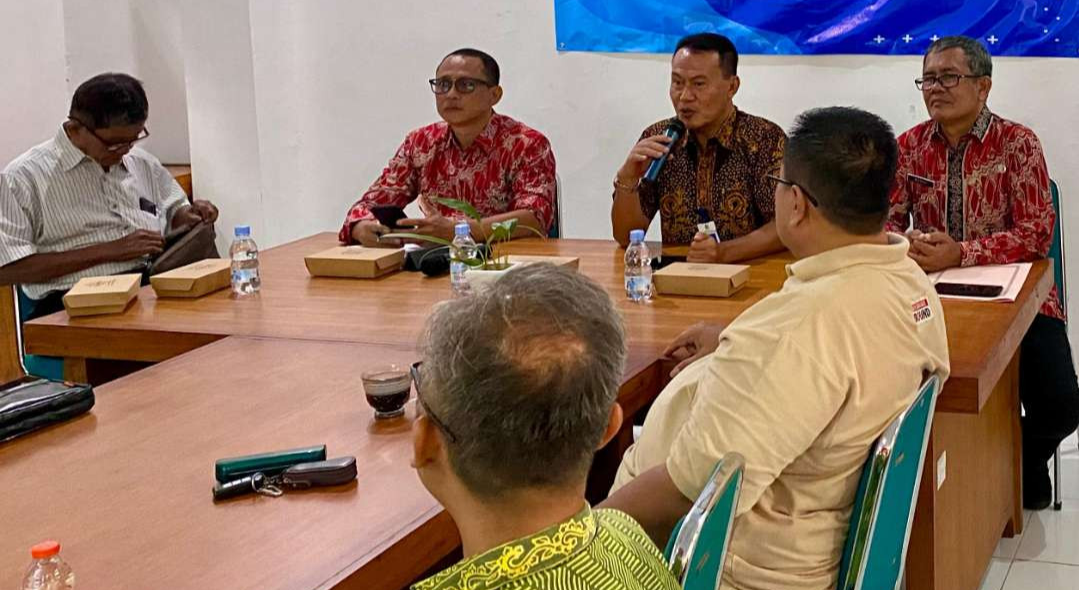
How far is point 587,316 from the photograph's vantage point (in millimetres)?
1301

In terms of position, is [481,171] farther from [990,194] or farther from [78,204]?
[990,194]

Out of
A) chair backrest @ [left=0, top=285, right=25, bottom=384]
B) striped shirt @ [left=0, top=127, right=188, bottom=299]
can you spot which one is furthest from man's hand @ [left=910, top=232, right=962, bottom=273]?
chair backrest @ [left=0, top=285, right=25, bottom=384]

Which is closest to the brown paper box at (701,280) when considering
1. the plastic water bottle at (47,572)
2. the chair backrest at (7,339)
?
the plastic water bottle at (47,572)

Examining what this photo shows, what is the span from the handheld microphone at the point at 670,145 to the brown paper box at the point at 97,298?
1.36 m

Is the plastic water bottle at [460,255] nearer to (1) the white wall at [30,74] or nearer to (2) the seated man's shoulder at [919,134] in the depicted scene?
(2) the seated man's shoulder at [919,134]

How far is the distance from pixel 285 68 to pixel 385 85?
44cm

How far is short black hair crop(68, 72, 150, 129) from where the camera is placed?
12.4 ft

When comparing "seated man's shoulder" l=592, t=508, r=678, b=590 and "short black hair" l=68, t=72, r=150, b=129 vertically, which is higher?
"short black hair" l=68, t=72, r=150, b=129

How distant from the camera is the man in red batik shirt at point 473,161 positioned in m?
4.00

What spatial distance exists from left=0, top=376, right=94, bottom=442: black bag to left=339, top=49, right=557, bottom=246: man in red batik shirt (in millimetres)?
1706

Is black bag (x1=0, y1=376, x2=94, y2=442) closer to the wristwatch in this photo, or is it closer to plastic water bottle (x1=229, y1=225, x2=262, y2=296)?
plastic water bottle (x1=229, y1=225, x2=262, y2=296)

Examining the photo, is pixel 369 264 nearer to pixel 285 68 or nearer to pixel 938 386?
pixel 938 386

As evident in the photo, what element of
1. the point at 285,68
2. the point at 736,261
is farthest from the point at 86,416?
the point at 285,68

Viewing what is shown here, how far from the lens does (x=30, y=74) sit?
4980mm
